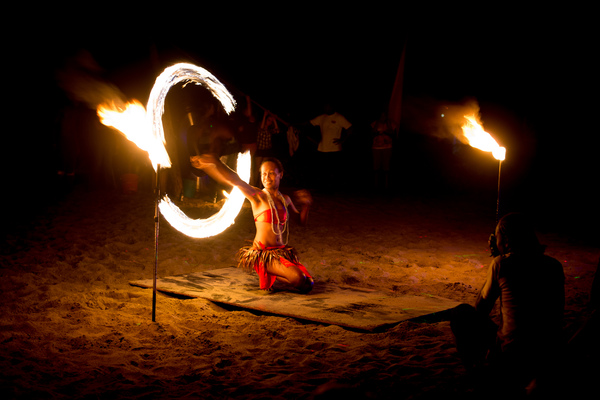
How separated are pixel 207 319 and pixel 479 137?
3419mm

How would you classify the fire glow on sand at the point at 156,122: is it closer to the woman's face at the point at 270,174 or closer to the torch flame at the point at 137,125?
the torch flame at the point at 137,125

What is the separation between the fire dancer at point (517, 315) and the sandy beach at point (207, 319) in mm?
402

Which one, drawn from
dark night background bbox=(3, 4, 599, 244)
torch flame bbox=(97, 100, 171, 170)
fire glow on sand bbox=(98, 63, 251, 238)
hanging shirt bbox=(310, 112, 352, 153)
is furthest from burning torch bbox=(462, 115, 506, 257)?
hanging shirt bbox=(310, 112, 352, 153)

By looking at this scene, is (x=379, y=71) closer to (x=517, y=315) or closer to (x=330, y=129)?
(x=330, y=129)

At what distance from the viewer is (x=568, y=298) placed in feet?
19.1

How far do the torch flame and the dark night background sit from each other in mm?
6943

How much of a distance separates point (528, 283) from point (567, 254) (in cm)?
611

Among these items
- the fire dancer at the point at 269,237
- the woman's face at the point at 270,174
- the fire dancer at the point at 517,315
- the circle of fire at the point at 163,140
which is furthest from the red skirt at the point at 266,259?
the fire dancer at the point at 517,315

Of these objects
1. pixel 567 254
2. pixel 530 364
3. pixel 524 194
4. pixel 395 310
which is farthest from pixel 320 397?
pixel 524 194

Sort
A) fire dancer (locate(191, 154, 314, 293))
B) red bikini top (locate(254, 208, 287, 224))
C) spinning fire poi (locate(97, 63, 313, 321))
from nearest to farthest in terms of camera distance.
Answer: spinning fire poi (locate(97, 63, 313, 321)), fire dancer (locate(191, 154, 314, 293)), red bikini top (locate(254, 208, 287, 224))

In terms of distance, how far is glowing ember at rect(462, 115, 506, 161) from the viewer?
5320 mm

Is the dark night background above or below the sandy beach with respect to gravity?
above

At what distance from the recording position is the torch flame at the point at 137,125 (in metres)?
4.88

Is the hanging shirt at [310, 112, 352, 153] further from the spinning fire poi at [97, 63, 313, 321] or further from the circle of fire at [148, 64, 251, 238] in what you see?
the spinning fire poi at [97, 63, 313, 321]
